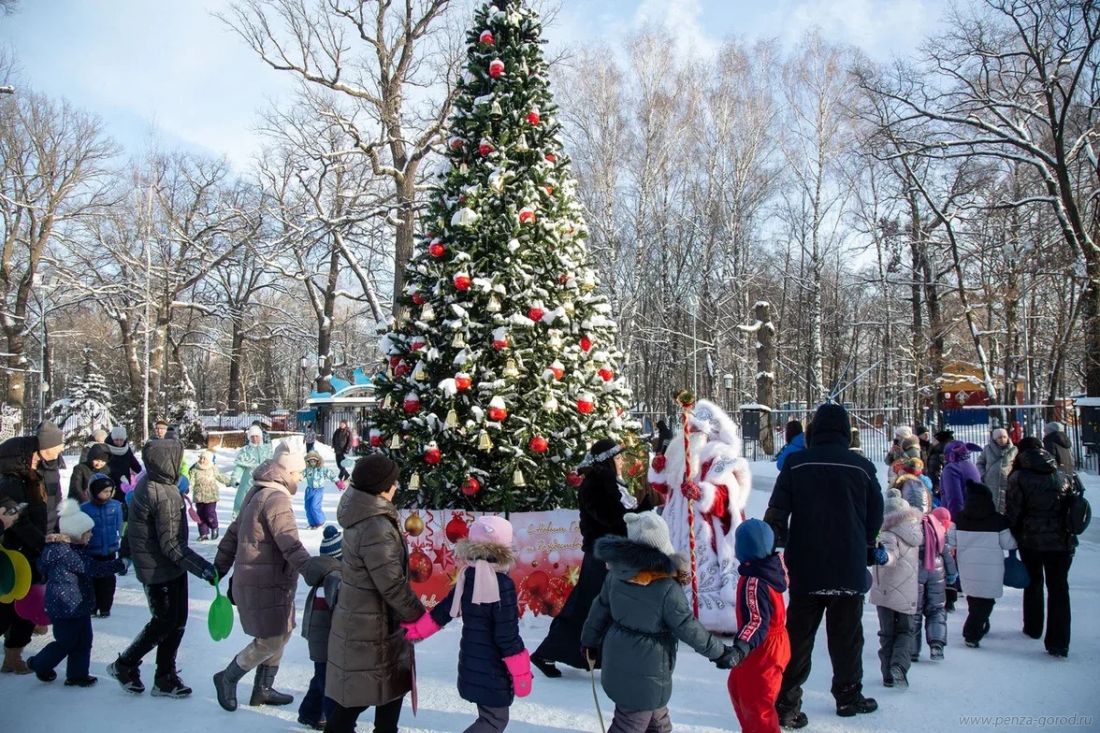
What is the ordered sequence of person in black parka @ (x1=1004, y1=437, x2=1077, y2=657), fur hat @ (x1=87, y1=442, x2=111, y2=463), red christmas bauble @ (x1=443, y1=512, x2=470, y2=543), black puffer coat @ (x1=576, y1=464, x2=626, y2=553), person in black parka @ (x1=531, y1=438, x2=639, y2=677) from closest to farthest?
person in black parka @ (x1=531, y1=438, x2=639, y2=677) → black puffer coat @ (x1=576, y1=464, x2=626, y2=553) → person in black parka @ (x1=1004, y1=437, x2=1077, y2=657) → red christmas bauble @ (x1=443, y1=512, x2=470, y2=543) → fur hat @ (x1=87, y1=442, x2=111, y2=463)

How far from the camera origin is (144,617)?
7.93 meters

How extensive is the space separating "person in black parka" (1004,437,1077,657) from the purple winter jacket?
1.32m

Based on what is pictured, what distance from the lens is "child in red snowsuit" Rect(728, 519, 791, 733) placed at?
14.4 feet

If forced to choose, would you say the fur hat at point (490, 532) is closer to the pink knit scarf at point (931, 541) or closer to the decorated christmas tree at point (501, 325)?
the decorated christmas tree at point (501, 325)

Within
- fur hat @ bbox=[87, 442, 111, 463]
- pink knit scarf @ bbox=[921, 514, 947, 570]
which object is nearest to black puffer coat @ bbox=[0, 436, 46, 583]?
fur hat @ bbox=[87, 442, 111, 463]

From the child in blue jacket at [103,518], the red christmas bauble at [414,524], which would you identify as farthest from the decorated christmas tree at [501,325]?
the child in blue jacket at [103,518]

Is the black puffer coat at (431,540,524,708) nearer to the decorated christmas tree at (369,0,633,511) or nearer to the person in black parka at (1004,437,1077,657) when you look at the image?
the decorated christmas tree at (369,0,633,511)

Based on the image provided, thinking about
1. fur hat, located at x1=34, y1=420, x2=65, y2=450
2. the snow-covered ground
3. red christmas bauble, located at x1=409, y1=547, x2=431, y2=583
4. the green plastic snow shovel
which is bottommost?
the snow-covered ground

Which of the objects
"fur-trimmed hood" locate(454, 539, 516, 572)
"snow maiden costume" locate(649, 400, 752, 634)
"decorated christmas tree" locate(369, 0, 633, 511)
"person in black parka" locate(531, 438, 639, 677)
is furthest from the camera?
"decorated christmas tree" locate(369, 0, 633, 511)

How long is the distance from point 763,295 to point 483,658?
38.7 metres

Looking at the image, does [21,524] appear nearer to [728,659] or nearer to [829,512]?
[728,659]

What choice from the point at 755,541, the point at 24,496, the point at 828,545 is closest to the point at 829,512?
the point at 828,545

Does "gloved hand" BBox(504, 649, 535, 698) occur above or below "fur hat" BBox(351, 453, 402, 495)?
below

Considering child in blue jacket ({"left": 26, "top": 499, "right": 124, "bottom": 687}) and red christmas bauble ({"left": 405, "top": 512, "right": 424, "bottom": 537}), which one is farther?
red christmas bauble ({"left": 405, "top": 512, "right": 424, "bottom": 537})
